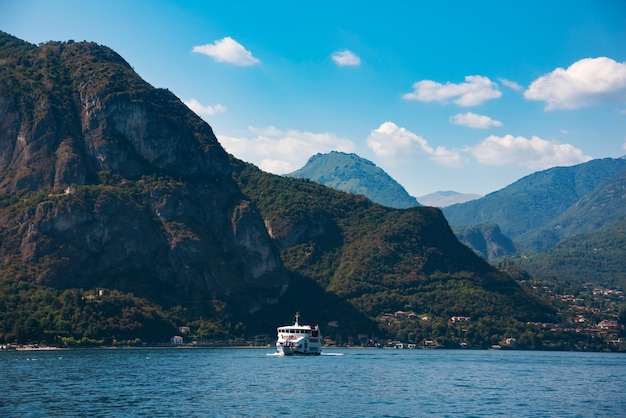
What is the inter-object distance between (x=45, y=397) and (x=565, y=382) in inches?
3570

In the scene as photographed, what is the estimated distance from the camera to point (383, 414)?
301 feet

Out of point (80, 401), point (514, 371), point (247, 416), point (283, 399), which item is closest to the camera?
point (247, 416)

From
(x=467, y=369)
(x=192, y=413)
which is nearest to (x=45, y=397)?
(x=192, y=413)

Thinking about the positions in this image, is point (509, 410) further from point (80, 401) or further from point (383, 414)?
point (80, 401)

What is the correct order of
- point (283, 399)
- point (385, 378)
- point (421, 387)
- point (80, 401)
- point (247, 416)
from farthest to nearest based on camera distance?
point (385, 378) → point (421, 387) → point (283, 399) → point (80, 401) → point (247, 416)

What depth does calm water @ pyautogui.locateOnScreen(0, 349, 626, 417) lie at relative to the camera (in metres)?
94.1

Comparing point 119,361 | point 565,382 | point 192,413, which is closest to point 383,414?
point 192,413

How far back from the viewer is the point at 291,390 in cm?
11681

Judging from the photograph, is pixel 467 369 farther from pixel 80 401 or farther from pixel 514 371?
pixel 80 401

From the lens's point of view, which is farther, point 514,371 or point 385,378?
point 514,371

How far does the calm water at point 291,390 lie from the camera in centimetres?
9412

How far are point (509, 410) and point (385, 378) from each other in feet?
145

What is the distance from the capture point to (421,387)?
412 ft

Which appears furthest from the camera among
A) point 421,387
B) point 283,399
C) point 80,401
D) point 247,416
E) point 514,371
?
point 514,371
